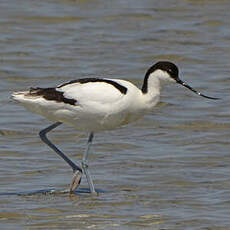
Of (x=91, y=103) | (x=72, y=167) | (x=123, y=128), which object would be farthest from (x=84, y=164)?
(x=123, y=128)

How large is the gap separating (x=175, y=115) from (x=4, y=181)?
3.13 metres

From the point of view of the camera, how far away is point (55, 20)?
53.2 ft

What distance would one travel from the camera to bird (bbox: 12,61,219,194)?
8.99 m

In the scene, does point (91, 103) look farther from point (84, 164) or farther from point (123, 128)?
point (123, 128)

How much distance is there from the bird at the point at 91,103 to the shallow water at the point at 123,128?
20.2 inches

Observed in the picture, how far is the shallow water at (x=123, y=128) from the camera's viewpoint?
27.4 ft

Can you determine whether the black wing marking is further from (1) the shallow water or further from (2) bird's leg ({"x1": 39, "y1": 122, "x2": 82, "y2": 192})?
(1) the shallow water

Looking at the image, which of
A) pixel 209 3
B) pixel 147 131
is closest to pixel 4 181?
pixel 147 131

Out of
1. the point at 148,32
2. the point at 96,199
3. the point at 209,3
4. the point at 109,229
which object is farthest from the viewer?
the point at 209,3

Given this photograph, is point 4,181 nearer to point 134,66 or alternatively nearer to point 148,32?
point 134,66

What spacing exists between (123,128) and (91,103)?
91.4 inches

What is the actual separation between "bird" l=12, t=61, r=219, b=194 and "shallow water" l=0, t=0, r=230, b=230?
1.68ft

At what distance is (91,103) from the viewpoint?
29.5 ft

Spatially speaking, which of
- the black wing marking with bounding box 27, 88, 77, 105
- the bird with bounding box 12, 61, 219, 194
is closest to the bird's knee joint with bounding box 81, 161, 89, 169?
the bird with bounding box 12, 61, 219, 194
